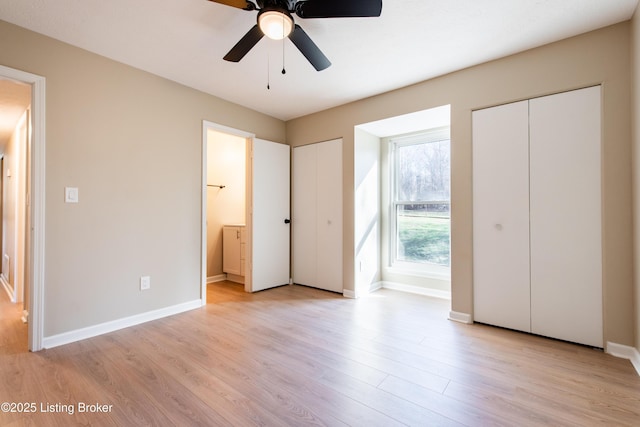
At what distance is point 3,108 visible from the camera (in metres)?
3.23

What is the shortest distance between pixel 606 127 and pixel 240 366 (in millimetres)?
3180

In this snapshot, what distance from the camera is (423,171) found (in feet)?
13.1

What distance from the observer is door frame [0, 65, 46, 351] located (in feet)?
7.33

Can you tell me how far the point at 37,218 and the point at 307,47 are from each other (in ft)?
7.84

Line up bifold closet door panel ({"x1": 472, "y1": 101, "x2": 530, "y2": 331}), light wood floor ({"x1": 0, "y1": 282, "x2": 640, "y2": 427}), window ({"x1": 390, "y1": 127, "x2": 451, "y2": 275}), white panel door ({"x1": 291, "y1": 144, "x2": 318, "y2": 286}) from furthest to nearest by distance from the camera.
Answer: white panel door ({"x1": 291, "y1": 144, "x2": 318, "y2": 286})
window ({"x1": 390, "y1": 127, "x2": 451, "y2": 275})
bifold closet door panel ({"x1": 472, "y1": 101, "x2": 530, "y2": 331})
light wood floor ({"x1": 0, "y1": 282, "x2": 640, "y2": 427})

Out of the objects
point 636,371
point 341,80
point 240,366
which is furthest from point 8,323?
point 636,371

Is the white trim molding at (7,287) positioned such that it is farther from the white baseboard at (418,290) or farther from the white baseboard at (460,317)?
the white baseboard at (460,317)

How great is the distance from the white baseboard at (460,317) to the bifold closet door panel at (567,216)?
504 millimetres

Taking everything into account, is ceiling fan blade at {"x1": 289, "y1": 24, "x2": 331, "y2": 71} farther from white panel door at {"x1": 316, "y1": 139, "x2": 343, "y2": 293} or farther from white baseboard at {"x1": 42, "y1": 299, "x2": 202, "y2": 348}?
white baseboard at {"x1": 42, "y1": 299, "x2": 202, "y2": 348}

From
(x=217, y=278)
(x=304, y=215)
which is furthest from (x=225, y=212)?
(x=304, y=215)

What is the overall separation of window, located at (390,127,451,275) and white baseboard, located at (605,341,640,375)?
1657mm

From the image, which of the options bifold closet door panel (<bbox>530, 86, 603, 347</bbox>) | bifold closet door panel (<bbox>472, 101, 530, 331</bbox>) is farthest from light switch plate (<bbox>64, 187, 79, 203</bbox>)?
bifold closet door panel (<bbox>530, 86, 603, 347</bbox>)

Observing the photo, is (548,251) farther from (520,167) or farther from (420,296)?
(420,296)

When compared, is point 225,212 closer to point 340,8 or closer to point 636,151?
point 340,8
